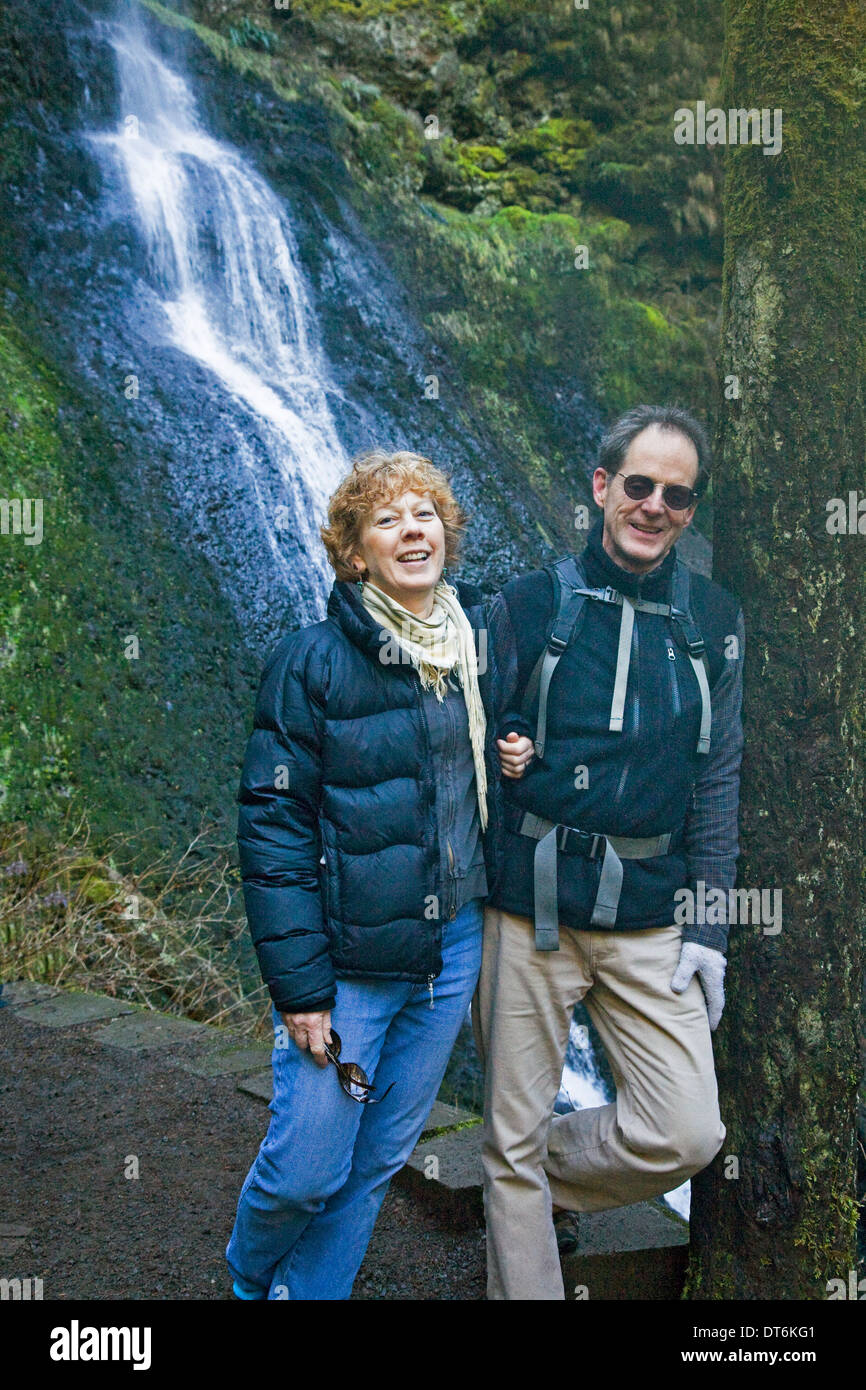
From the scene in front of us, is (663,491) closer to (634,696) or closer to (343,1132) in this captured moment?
(634,696)

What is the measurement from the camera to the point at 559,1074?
2.86m

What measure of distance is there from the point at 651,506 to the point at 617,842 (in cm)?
78

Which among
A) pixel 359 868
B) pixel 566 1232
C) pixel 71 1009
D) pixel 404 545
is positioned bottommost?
pixel 566 1232

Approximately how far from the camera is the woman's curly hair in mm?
2623

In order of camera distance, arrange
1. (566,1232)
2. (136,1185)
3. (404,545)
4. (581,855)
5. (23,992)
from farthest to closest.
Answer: (23,992)
(136,1185)
(566,1232)
(581,855)
(404,545)

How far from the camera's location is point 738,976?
9.48 feet

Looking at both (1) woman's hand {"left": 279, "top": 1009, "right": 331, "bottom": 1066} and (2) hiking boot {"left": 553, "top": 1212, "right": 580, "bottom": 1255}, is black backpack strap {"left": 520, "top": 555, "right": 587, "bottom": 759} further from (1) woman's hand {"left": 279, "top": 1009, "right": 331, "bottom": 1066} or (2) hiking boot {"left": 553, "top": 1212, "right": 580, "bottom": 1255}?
(2) hiking boot {"left": 553, "top": 1212, "right": 580, "bottom": 1255}

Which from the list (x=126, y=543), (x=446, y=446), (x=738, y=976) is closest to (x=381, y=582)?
(x=738, y=976)

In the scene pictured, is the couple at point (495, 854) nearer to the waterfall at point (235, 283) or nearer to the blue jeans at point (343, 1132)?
the blue jeans at point (343, 1132)

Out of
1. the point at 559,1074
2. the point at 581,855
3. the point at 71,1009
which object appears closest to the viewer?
the point at 581,855

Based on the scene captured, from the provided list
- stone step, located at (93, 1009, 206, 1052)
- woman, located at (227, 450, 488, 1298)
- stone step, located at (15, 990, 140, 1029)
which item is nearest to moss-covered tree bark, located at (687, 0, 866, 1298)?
woman, located at (227, 450, 488, 1298)

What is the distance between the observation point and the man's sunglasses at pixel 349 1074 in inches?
97.0

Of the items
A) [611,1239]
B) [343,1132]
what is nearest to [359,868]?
[343,1132]
